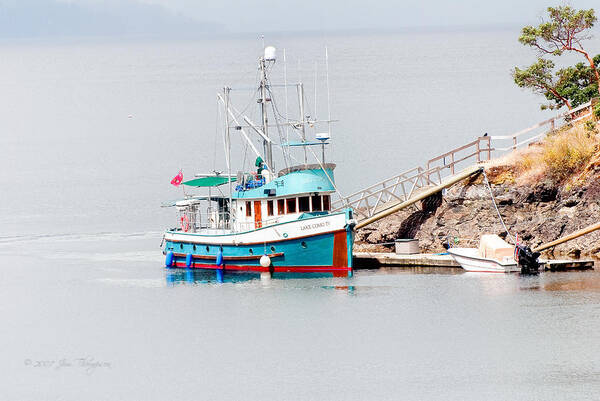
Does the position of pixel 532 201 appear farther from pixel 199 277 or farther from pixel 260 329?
pixel 260 329

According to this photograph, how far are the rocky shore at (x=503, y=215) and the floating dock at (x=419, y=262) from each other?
1.59 meters

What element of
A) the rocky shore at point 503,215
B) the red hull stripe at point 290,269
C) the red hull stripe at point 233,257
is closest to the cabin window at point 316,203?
the red hull stripe at point 233,257

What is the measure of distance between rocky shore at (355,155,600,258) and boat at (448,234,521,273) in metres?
2.45

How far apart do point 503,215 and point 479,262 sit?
13.6ft

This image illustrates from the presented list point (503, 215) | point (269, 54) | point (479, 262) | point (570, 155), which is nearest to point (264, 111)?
point (269, 54)

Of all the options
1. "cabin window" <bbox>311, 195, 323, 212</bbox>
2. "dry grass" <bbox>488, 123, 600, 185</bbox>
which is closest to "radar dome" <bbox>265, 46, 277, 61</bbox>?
"cabin window" <bbox>311, 195, 323, 212</bbox>

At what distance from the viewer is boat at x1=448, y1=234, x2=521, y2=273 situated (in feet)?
171

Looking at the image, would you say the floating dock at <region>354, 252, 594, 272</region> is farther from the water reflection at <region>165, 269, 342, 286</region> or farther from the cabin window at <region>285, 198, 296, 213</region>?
the cabin window at <region>285, 198, 296, 213</region>

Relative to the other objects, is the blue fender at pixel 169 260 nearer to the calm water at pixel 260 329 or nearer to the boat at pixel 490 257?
the calm water at pixel 260 329

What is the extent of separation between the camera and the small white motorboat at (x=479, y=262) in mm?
52156

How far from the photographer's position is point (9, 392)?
3953cm

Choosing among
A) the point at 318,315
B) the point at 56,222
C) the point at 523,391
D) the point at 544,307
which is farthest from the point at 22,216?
the point at 523,391

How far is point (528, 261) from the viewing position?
51.8m

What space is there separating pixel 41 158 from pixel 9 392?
285 feet
